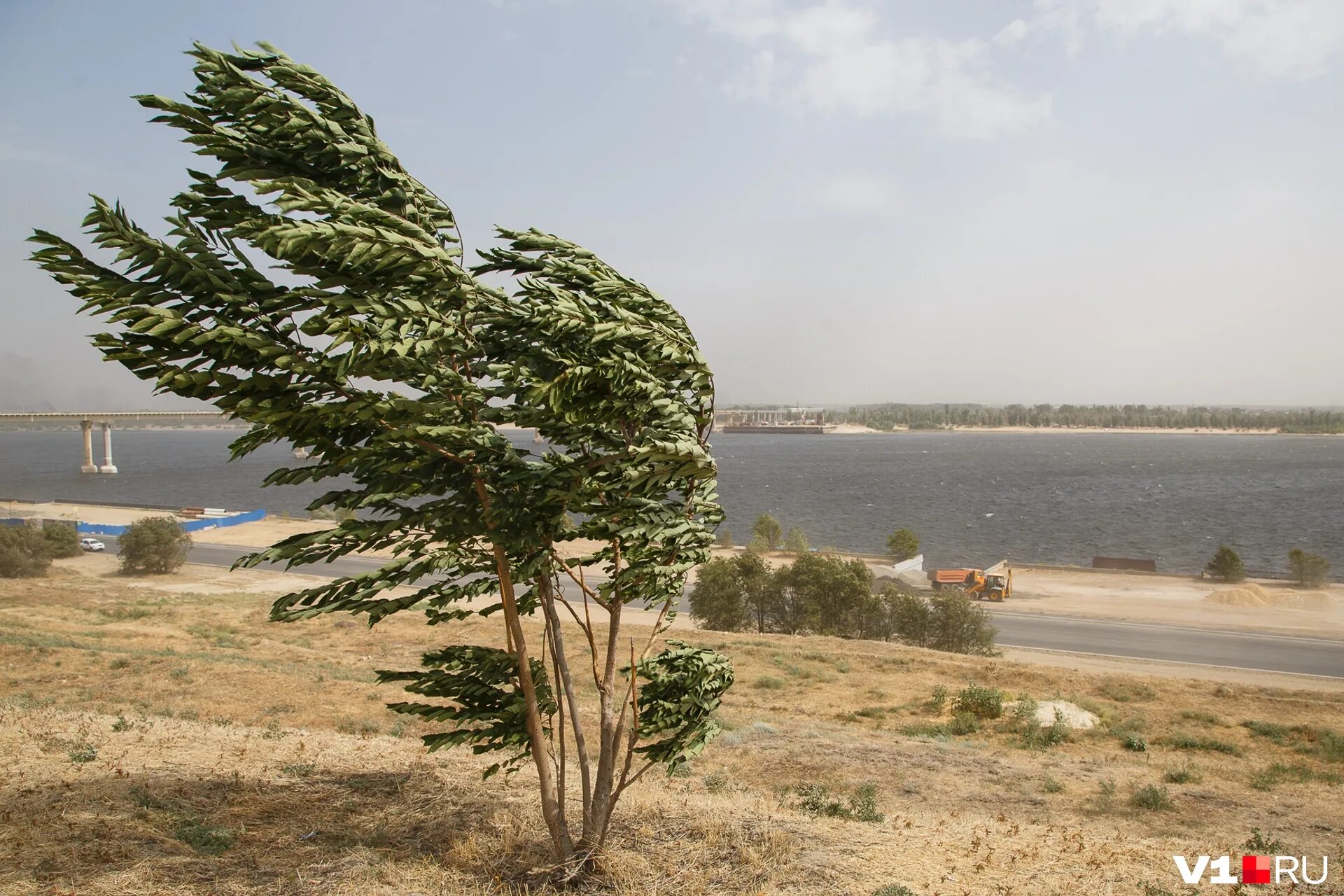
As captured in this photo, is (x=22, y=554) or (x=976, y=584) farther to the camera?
(x=976, y=584)

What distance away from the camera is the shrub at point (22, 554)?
35.2 m

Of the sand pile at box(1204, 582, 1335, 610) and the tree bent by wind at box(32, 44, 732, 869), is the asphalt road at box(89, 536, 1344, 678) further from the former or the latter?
the tree bent by wind at box(32, 44, 732, 869)

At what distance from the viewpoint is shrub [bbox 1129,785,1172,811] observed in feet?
33.9

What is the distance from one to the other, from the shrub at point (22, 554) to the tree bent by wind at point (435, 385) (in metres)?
39.6

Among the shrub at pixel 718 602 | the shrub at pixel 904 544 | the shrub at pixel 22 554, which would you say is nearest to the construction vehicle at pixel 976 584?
the shrub at pixel 904 544

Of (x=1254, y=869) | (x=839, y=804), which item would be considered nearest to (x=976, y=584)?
(x=1254, y=869)

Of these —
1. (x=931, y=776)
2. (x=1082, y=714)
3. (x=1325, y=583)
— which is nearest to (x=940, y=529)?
(x=1325, y=583)

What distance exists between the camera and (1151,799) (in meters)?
10.4

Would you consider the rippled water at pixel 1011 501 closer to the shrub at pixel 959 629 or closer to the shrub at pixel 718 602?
the shrub at pixel 718 602

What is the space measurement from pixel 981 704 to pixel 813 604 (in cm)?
1424

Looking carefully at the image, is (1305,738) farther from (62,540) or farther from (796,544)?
(62,540)

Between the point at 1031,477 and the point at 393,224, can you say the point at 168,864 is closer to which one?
the point at 393,224

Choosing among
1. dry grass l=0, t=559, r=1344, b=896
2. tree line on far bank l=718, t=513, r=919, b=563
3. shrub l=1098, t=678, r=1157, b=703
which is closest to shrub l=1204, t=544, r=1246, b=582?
tree line on far bank l=718, t=513, r=919, b=563

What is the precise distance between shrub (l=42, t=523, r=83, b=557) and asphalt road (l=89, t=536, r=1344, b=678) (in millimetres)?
30039
